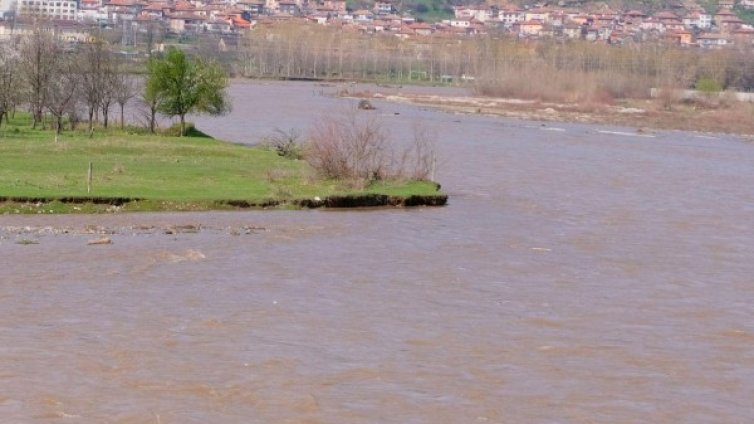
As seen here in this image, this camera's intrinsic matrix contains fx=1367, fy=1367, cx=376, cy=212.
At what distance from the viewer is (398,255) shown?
29.5 meters

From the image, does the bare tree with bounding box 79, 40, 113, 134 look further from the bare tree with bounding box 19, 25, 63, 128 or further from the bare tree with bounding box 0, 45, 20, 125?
the bare tree with bounding box 0, 45, 20, 125

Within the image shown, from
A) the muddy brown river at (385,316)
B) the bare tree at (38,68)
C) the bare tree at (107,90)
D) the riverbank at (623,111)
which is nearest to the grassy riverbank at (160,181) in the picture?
the muddy brown river at (385,316)

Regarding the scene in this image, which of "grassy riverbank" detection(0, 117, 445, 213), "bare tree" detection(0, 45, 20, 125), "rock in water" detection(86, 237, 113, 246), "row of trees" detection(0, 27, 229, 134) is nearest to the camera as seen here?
"rock in water" detection(86, 237, 113, 246)

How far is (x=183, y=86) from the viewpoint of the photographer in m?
55.8

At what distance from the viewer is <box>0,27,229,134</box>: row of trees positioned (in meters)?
55.2

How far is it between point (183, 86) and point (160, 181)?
761 inches

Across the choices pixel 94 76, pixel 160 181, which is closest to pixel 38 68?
pixel 94 76

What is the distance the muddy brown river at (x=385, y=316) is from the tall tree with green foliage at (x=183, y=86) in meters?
19.6

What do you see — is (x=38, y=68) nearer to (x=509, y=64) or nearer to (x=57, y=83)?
(x=57, y=83)

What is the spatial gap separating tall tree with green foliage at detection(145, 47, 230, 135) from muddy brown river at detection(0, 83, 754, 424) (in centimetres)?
1955

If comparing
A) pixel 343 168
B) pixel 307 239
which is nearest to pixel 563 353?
pixel 307 239

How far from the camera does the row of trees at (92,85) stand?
55.2 m

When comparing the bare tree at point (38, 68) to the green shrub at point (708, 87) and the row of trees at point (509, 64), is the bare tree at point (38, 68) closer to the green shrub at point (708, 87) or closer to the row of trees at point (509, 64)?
the row of trees at point (509, 64)

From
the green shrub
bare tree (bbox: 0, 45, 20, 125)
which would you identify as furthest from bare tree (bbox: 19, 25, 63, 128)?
the green shrub
